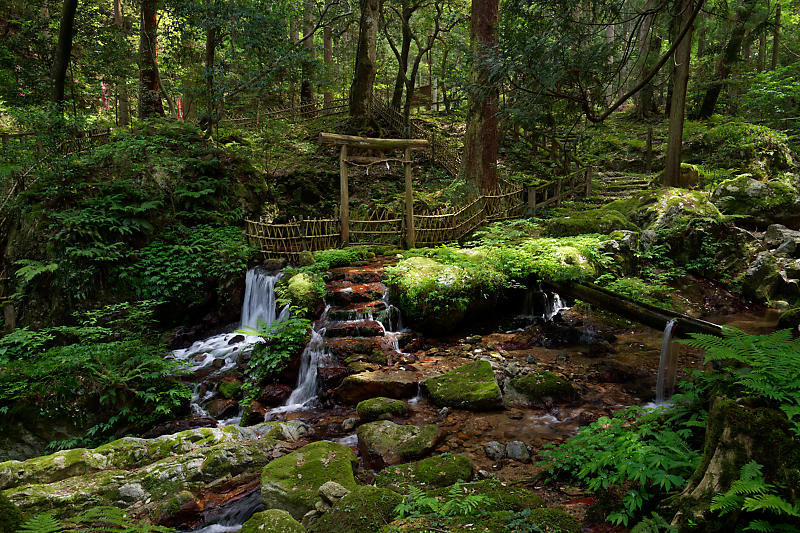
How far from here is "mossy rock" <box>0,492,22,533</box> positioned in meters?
2.61

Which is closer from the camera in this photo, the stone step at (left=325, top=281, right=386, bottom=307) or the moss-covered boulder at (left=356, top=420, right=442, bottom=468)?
the moss-covered boulder at (left=356, top=420, right=442, bottom=468)

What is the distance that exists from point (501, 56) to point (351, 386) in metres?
5.43

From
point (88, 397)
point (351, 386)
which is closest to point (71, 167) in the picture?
point (88, 397)

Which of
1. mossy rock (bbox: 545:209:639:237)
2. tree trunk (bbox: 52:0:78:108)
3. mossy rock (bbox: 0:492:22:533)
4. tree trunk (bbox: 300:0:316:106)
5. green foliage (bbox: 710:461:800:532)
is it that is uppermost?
tree trunk (bbox: 300:0:316:106)

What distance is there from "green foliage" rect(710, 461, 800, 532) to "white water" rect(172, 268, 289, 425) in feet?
25.3

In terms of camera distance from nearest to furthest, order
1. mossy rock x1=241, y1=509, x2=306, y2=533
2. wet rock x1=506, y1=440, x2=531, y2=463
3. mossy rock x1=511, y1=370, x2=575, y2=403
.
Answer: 1. mossy rock x1=241, y1=509, x2=306, y2=533
2. wet rock x1=506, y1=440, x2=531, y2=463
3. mossy rock x1=511, y1=370, x2=575, y2=403

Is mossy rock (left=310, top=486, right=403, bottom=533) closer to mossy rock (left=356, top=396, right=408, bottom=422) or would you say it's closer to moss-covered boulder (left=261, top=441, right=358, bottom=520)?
moss-covered boulder (left=261, top=441, right=358, bottom=520)

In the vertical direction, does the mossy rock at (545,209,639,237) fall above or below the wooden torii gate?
below

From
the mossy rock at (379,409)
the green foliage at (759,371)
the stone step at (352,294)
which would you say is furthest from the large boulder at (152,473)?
the green foliage at (759,371)

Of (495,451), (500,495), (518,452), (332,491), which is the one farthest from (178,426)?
(500,495)

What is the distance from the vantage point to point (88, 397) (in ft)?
22.2

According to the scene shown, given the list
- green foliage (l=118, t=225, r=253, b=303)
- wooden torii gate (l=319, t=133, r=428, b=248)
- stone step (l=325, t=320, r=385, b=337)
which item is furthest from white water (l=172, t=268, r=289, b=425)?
wooden torii gate (l=319, t=133, r=428, b=248)

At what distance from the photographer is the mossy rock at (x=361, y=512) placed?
328 centimetres

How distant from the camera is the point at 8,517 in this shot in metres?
2.67
